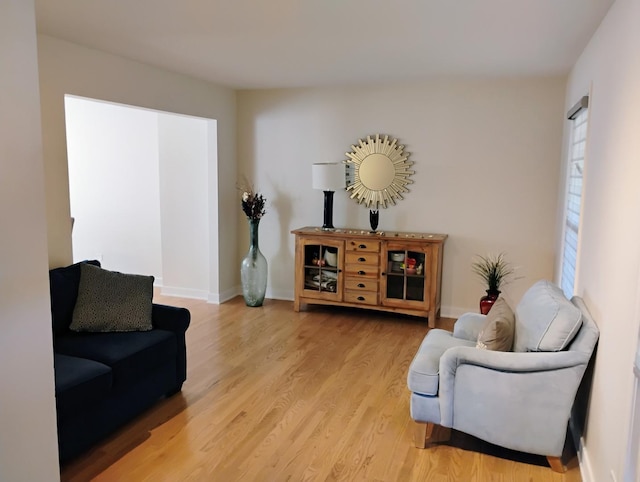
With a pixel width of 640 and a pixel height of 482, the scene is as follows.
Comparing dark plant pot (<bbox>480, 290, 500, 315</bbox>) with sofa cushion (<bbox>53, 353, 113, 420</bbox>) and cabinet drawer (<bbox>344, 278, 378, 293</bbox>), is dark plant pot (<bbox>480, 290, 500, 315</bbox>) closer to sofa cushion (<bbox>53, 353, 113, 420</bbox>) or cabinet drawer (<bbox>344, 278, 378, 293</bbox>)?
cabinet drawer (<bbox>344, 278, 378, 293</bbox>)

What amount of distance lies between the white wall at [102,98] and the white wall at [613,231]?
3221mm

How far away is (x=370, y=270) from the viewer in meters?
4.95

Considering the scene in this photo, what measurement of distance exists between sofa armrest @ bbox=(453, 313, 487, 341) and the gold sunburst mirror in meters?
2.02

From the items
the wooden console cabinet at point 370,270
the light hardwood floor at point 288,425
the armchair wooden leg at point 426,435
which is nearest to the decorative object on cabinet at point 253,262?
the wooden console cabinet at point 370,270

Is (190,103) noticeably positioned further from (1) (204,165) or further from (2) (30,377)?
(2) (30,377)

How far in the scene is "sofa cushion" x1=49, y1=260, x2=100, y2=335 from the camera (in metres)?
3.04

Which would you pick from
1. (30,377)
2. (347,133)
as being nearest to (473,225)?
(347,133)

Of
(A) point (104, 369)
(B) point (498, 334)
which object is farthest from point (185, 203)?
(B) point (498, 334)

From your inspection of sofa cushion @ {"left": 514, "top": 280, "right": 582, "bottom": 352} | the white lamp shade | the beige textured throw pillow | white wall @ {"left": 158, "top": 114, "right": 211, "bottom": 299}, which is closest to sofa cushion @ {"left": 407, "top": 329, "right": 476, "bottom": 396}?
the beige textured throw pillow

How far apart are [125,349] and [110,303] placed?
1.30 ft

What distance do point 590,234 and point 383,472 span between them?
1632 mm

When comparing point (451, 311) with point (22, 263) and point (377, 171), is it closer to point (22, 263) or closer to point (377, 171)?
point (377, 171)

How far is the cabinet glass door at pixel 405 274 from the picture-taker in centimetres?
Result: 481

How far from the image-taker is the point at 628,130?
81.0 inches
